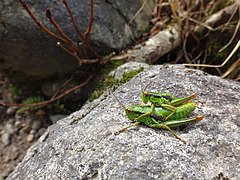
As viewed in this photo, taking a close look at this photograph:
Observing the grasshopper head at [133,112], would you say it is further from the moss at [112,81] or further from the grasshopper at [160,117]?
the moss at [112,81]

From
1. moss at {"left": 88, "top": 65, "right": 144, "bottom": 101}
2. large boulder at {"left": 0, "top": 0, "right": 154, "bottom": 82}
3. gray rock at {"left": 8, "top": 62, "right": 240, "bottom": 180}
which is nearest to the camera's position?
gray rock at {"left": 8, "top": 62, "right": 240, "bottom": 180}

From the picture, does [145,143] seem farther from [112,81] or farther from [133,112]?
[112,81]

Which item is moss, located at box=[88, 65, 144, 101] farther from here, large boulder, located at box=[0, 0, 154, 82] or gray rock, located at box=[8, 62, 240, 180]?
large boulder, located at box=[0, 0, 154, 82]

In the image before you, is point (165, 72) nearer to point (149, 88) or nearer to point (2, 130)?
point (149, 88)

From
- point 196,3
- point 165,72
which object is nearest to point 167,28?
point 196,3

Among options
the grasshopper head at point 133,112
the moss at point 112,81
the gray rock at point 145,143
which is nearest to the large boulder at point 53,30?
the moss at point 112,81

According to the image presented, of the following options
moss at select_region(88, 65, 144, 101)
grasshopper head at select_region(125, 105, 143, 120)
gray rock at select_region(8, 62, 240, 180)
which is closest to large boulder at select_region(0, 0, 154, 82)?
moss at select_region(88, 65, 144, 101)

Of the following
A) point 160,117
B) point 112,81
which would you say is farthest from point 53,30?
point 160,117
